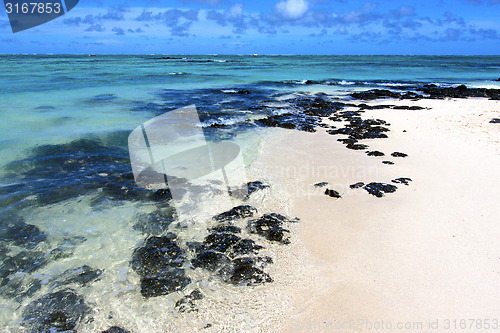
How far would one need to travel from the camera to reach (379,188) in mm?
5516

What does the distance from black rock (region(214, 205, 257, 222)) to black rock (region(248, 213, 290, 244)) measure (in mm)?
217

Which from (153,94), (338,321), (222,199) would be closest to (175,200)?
(222,199)

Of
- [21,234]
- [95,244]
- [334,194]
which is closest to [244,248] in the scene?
[95,244]

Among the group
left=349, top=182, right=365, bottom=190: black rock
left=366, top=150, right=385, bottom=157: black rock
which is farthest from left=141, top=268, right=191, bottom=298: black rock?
left=366, top=150, right=385, bottom=157: black rock

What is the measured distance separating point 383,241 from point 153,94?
1757 cm

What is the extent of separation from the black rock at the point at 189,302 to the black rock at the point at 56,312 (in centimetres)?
90

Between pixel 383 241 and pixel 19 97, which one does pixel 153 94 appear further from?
pixel 383 241

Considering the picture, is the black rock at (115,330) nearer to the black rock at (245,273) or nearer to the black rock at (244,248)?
the black rock at (245,273)

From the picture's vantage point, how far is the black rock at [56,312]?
2.89m

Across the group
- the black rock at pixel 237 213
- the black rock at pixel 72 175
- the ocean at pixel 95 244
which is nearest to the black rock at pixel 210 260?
the ocean at pixel 95 244

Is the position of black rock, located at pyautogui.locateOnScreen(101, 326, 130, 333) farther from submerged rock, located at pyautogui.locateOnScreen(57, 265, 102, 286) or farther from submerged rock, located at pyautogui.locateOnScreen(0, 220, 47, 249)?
submerged rock, located at pyautogui.locateOnScreen(0, 220, 47, 249)

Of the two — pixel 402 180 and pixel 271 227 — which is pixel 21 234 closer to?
pixel 271 227

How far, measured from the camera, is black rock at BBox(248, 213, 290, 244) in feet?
13.6

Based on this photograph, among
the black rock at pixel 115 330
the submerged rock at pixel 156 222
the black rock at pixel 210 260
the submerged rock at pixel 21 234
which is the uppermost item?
the black rock at pixel 210 260
